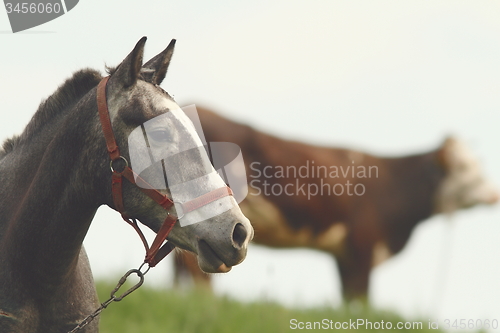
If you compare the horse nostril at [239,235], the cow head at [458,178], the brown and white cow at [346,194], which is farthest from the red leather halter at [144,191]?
the cow head at [458,178]

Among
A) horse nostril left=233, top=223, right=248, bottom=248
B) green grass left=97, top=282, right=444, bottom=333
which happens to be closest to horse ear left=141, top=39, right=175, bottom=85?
horse nostril left=233, top=223, right=248, bottom=248

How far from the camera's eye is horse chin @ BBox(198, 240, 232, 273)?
2.61m

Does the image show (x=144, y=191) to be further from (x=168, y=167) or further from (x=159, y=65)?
(x=159, y=65)

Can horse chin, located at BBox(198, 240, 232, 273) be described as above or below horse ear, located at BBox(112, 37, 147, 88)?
below

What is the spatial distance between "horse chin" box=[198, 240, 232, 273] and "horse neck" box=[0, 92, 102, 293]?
0.60 metres

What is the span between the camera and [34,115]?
10.3 feet

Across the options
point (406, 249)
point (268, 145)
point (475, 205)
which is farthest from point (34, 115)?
point (475, 205)

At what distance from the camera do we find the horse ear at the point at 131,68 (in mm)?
2717

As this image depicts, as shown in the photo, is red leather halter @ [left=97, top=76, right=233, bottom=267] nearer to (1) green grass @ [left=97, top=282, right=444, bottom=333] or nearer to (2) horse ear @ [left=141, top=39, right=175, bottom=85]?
(2) horse ear @ [left=141, top=39, right=175, bottom=85]

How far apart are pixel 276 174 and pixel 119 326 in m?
3.51

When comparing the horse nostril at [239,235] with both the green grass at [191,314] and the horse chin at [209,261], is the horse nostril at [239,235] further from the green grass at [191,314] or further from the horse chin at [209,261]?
the green grass at [191,314]

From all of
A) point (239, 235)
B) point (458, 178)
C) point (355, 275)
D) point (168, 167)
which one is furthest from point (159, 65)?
point (458, 178)

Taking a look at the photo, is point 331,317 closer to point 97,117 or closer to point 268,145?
point 268,145

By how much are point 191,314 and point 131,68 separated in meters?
3.97
